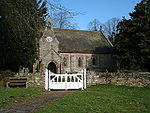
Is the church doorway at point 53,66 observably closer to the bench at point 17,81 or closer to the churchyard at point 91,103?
the bench at point 17,81

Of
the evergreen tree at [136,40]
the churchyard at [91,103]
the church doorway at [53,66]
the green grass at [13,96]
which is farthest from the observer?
the church doorway at [53,66]

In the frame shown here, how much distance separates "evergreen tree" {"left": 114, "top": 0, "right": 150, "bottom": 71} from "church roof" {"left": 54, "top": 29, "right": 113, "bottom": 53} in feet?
39.9

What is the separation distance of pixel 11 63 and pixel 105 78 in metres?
13.4

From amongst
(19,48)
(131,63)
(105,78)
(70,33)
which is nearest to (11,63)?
(19,48)

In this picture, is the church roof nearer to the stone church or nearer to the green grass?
the stone church

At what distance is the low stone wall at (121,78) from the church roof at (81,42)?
26.4 m

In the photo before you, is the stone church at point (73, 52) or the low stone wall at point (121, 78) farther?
the stone church at point (73, 52)

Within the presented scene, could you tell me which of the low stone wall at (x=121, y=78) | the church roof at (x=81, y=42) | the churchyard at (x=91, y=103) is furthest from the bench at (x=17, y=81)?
the church roof at (x=81, y=42)

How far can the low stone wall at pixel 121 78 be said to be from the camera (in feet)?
73.2

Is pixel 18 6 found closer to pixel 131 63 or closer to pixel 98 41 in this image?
pixel 131 63

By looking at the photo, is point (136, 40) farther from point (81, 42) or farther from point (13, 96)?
point (13, 96)

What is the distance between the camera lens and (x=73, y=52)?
5069cm

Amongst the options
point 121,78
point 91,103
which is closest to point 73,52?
point 121,78

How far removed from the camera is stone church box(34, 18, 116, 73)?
45781 millimetres
